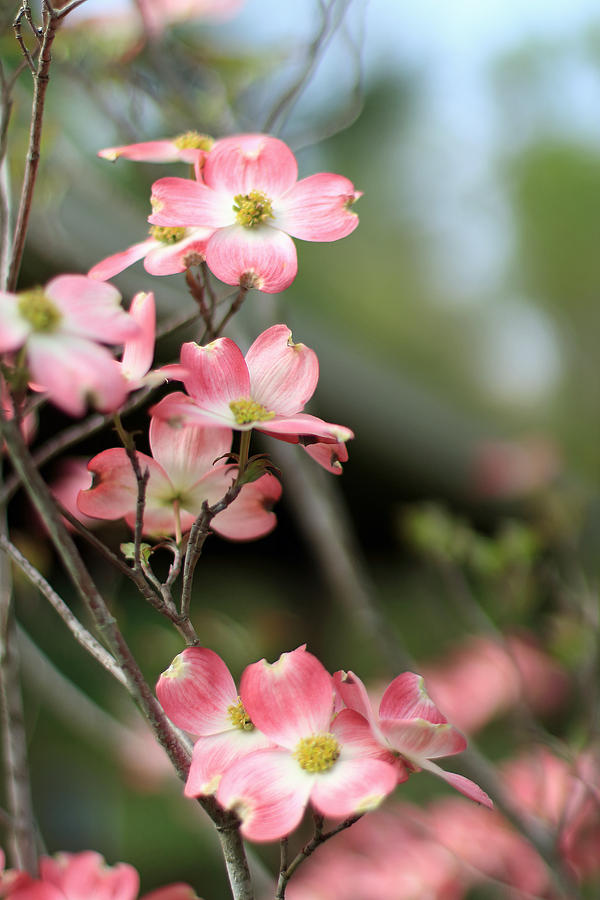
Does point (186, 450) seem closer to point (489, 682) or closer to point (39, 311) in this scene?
point (39, 311)

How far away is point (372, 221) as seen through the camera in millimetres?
4668

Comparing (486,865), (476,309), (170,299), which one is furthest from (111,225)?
(476,309)

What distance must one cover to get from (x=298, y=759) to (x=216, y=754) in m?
0.02

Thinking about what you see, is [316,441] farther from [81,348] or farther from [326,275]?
[326,275]

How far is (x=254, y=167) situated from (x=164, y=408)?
0.36ft

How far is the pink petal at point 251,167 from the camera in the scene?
25 centimetres

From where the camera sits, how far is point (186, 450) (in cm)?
22

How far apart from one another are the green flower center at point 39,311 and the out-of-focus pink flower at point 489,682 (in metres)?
0.61

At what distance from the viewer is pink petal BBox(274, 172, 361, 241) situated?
9.8 inches

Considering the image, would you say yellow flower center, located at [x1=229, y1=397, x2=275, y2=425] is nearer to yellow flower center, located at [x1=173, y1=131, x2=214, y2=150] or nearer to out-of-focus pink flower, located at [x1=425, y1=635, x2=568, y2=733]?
yellow flower center, located at [x1=173, y1=131, x2=214, y2=150]

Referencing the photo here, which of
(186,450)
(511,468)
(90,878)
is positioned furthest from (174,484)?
(511,468)

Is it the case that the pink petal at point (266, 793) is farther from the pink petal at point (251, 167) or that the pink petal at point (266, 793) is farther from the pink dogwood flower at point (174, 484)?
the pink petal at point (251, 167)

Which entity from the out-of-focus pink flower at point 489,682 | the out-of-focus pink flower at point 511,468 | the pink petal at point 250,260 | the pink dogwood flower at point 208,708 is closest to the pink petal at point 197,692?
the pink dogwood flower at point 208,708

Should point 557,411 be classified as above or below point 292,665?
below
